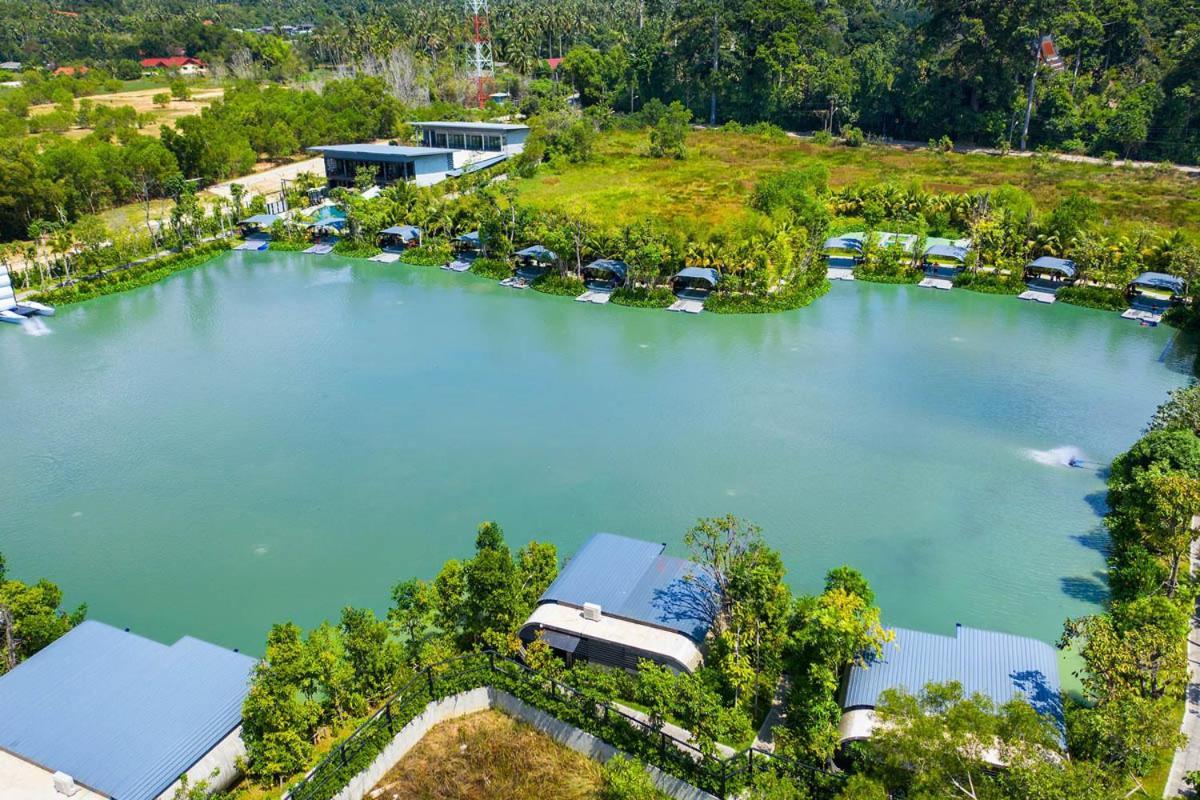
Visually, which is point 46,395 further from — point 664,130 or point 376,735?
point 664,130

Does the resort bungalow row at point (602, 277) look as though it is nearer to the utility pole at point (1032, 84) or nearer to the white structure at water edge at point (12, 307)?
the white structure at water edge at point (12, 307)

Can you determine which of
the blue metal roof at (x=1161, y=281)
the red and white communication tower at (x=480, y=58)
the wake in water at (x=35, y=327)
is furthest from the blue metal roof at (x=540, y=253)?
the red and white communication tower at (x=480, y=58)

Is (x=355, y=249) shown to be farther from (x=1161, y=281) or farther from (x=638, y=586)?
(x=1161, y=281)

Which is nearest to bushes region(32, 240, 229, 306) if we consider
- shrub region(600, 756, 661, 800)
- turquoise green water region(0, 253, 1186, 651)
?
turquoise green water region(0, 253, 1186, 651)

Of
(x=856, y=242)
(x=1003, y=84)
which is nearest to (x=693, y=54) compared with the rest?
(x=1003, y=84)

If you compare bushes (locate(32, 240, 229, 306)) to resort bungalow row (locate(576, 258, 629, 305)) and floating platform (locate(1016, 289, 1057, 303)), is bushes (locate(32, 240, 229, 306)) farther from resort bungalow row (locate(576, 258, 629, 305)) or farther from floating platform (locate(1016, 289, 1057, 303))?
floating platform (locate(1016, 289, 1057, 303))

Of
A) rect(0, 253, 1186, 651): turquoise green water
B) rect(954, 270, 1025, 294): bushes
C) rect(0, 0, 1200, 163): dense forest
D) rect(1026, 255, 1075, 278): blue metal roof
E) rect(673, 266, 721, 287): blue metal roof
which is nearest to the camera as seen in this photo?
rect(0, 253, 1186, 651): turquoise green water
